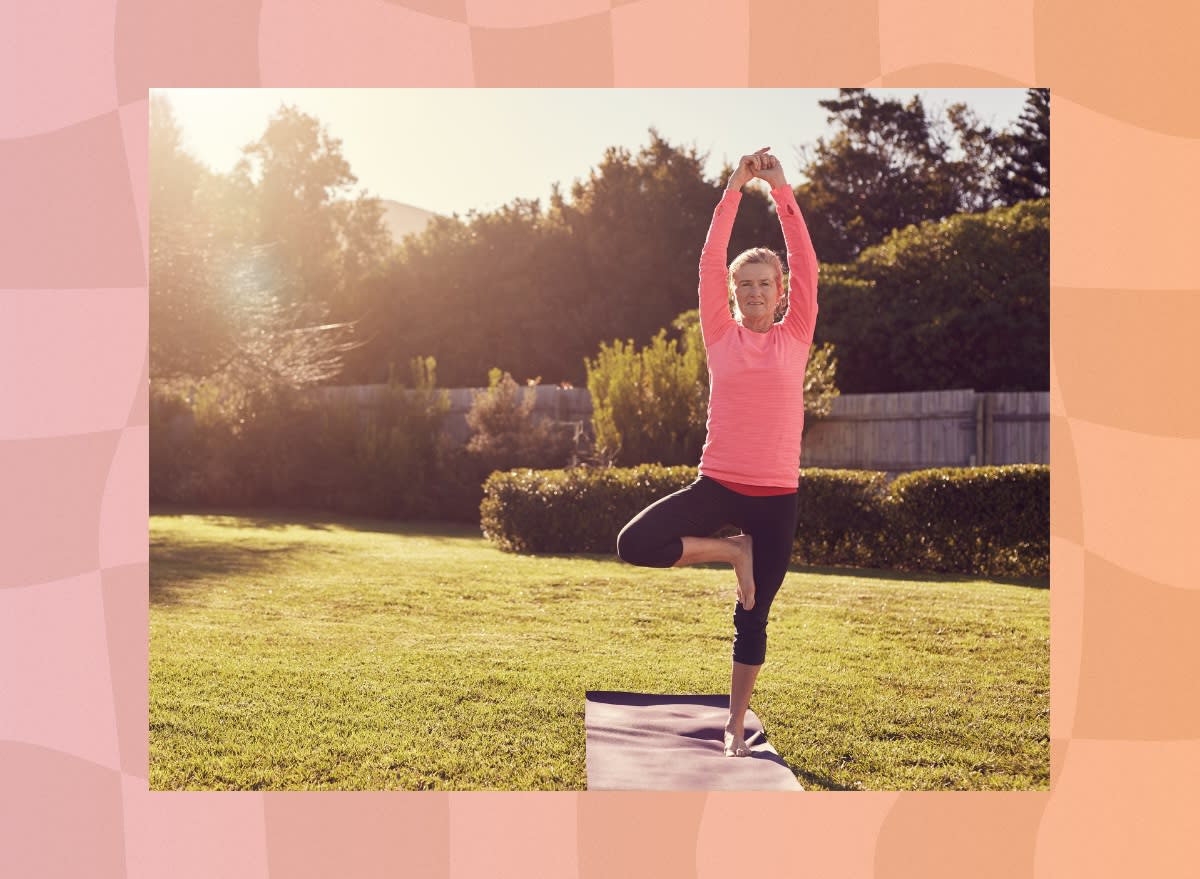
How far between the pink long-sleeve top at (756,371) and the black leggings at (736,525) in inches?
2.8

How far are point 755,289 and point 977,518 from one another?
20.8 ft

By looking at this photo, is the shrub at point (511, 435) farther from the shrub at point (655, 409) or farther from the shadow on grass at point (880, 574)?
the shadow on grass at point (880, 574)

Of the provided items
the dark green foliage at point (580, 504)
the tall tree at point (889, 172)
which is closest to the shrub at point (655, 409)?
the dark green foliage at point (580, 504)

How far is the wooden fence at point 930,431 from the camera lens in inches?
522

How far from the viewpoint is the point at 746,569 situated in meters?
3.79

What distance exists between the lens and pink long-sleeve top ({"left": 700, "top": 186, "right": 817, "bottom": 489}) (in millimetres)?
3766

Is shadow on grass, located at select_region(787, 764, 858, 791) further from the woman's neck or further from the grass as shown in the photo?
the woman's neck

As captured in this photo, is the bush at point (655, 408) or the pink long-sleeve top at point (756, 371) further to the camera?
the bush at point (655, 408)

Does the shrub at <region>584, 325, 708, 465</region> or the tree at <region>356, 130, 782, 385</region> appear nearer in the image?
the shrub at <region>584, 325, 708, 465</region>

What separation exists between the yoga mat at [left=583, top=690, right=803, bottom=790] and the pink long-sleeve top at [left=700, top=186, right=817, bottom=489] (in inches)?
38.5

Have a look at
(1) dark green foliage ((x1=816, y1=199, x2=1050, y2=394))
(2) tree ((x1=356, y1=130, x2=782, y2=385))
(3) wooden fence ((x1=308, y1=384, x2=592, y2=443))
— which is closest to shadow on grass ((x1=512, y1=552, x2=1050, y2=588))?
(3) wooden fence ((x1=308, y1=384, x2=592, y2=443))
